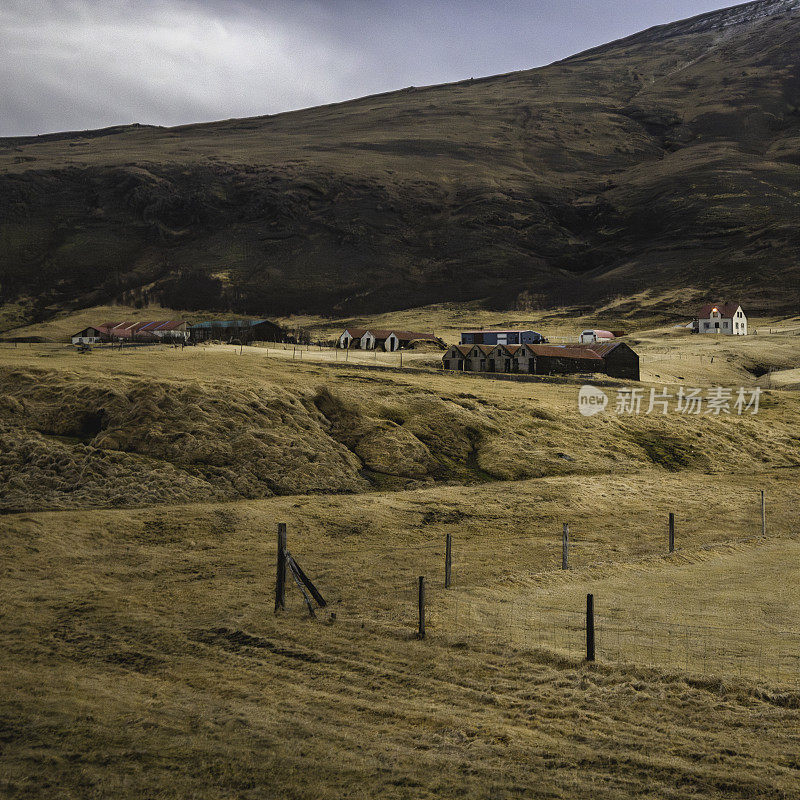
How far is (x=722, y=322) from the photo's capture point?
118m

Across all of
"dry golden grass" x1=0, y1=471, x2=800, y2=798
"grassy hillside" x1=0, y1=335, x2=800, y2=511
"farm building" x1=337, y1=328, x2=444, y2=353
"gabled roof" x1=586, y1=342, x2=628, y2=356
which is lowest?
"dry golden grass" x1=0, y1=471, x2=800, y2=798

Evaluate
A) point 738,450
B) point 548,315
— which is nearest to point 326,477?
point 738,450

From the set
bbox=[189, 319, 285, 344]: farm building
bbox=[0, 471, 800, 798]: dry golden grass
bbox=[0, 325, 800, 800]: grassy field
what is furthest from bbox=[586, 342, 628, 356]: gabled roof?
bbox=[0, 471, 800, 798]: dry golden grass

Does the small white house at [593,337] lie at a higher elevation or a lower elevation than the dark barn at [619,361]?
higher

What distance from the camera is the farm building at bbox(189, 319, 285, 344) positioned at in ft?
347

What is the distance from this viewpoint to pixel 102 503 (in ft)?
80.5

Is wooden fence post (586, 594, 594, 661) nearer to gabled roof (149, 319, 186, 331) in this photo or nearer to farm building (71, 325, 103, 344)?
gabled roof (149, 319, 186, 331)

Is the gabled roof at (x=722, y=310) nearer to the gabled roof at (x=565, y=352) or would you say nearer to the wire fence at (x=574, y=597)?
the gabled roof at (x=565, y=352)

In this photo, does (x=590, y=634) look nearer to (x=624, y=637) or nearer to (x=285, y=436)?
(x=624, y=637)

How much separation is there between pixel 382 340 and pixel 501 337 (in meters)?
16.9

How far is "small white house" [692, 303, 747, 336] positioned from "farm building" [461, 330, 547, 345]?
100 feet

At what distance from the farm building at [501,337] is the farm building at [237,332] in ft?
91.5

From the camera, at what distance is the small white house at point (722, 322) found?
118 m

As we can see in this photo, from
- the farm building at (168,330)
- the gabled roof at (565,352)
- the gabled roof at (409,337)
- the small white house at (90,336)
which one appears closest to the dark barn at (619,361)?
the gabled roof at (565,352)
